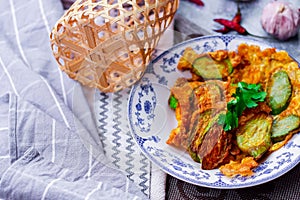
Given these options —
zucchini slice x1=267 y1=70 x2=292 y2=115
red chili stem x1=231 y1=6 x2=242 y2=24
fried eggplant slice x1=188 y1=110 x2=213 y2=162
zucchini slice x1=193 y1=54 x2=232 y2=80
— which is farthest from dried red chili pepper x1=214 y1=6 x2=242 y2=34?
fried eggplant slice x1=188 y1=110 x2=213 y2=162

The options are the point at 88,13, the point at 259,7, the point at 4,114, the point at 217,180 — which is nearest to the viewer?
the point at 217,180

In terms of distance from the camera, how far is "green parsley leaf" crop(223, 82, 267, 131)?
1.81 metres

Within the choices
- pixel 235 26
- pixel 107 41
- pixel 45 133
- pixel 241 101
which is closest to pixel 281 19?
pixel 235 26

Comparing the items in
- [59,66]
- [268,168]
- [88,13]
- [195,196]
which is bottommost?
[195,196]

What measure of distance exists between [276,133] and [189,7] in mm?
882

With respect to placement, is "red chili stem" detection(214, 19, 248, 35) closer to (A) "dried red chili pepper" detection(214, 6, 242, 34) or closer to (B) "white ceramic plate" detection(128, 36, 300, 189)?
(A) "dried red chili pepper" detection(214, 6, 242, 34)

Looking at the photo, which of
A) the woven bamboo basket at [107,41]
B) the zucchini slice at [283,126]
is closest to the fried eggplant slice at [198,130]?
the zucchini slice at [283,126]

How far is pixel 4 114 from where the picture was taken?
2018 mm

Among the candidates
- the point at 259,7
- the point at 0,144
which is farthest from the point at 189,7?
the point at 0,144

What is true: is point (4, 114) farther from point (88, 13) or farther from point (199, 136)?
point (199, 136)

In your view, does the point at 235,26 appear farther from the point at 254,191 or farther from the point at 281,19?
the point at 254,191

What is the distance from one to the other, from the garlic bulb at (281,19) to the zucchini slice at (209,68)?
0.35 meters

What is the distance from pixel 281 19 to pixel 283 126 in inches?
23.3

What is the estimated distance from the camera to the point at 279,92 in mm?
1908
